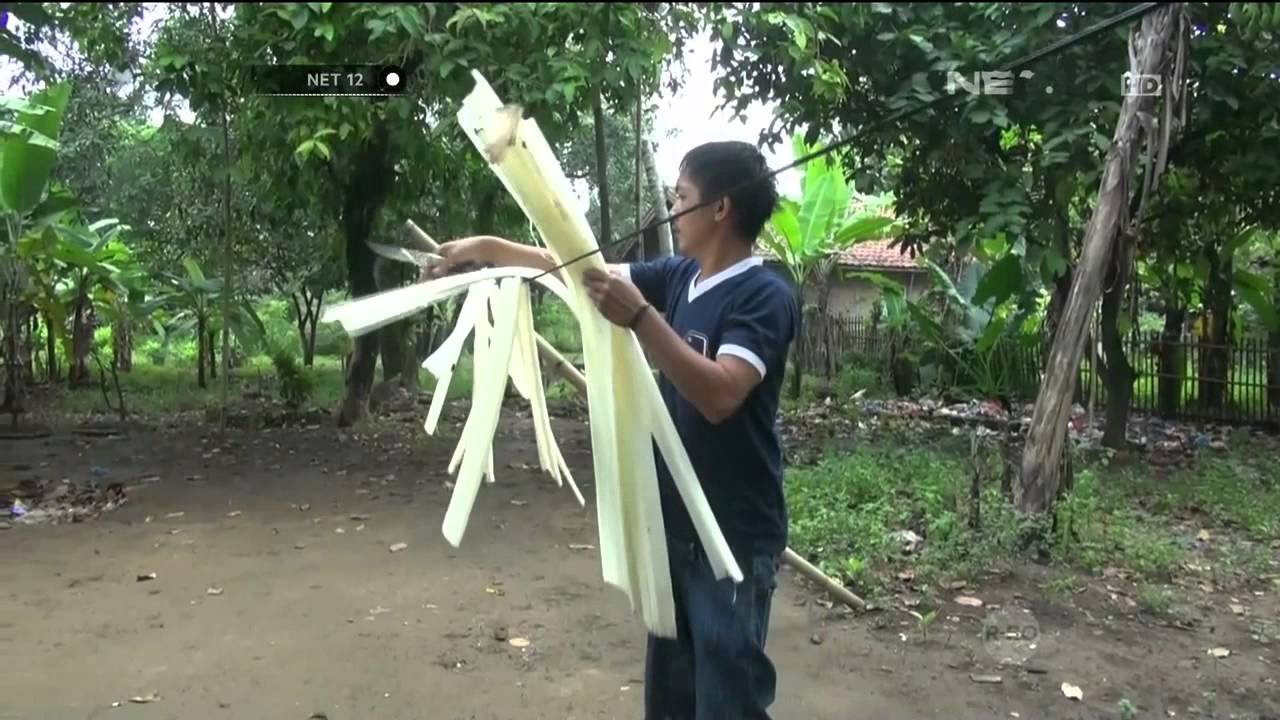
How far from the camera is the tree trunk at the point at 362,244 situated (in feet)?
21.2

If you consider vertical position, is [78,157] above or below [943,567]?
above

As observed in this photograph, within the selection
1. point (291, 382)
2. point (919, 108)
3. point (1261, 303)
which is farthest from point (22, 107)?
point (1261, 303)

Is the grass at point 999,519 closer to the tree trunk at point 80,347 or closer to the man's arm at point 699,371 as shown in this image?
the man's arm at point 699,371

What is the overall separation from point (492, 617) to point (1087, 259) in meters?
2.68

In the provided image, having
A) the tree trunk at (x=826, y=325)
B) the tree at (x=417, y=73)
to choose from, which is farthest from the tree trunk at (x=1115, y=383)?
the tree trunk at (x=826, y=325)

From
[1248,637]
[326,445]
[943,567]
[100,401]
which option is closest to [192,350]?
[100,401]

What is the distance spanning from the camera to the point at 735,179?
1.87 metres

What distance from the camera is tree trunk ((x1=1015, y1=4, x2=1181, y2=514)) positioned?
412 centimetres

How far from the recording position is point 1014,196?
5.40 m

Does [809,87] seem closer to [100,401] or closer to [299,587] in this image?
[299,587]

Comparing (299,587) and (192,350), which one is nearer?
(299,587)

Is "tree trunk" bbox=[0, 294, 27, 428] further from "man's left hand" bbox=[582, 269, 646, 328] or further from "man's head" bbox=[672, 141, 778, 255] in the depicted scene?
"man's left hand" bbox=[582, 269, 646, 328]

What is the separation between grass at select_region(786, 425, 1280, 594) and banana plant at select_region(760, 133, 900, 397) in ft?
11.3

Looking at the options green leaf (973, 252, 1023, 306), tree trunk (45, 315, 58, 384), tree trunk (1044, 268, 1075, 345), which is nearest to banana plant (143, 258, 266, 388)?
tree trunk (45, 315, 58, 384)
